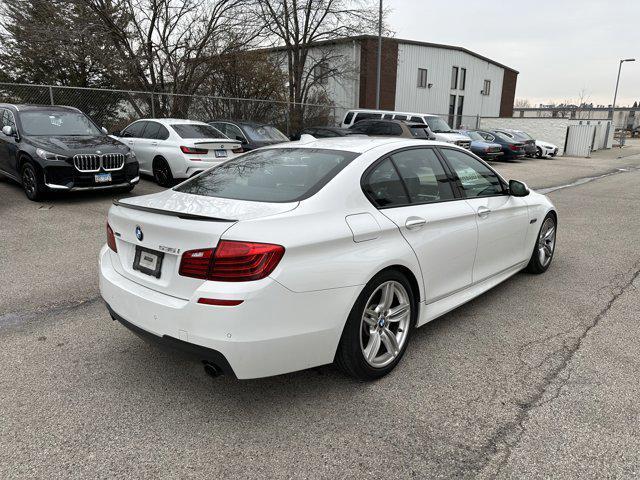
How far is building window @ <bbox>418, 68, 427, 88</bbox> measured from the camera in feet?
126

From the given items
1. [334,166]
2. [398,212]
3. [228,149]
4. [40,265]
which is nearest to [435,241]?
[398,212]

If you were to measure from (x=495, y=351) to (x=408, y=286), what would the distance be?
94 centimetres

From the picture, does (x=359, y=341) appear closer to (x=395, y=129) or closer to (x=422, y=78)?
(x=395, y=129)

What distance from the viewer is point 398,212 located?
328 centimetres

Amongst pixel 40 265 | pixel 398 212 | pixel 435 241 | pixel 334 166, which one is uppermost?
pixel 334 166

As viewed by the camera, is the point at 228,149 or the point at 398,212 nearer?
the point at 398,212

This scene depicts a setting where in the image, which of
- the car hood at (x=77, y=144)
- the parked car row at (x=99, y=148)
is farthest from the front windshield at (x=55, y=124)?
the car hood at (x=77, y=144)

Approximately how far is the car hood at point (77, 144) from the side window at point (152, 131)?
164cm

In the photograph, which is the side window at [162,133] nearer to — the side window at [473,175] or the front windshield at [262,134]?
the front windshield at [262,134]

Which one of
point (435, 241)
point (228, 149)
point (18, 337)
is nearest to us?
point (435, 241)

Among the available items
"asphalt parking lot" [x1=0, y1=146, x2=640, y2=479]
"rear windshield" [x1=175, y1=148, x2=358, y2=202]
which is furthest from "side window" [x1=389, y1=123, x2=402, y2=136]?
"rear windshield" [x1=175, y1=148, x2=358, y2=202]

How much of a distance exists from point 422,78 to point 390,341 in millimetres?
38546

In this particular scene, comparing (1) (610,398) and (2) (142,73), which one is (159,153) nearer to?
(2) (142,73)

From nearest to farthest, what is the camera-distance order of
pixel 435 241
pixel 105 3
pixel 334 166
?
pixel 334 166 → pixel 435 241 → pixel 105 3
